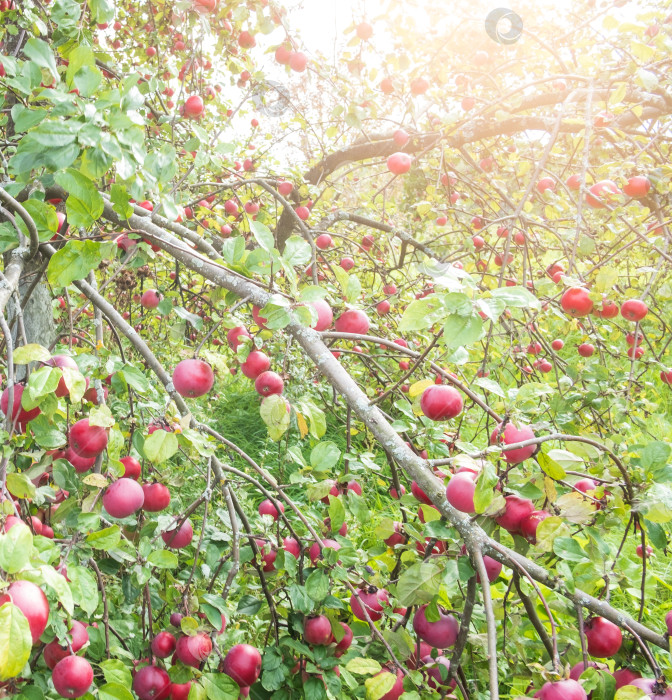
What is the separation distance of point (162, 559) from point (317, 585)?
309mm

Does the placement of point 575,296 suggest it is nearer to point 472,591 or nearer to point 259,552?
point 472,591

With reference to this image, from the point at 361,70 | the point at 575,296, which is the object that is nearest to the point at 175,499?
the point at 575,296

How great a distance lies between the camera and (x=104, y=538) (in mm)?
966

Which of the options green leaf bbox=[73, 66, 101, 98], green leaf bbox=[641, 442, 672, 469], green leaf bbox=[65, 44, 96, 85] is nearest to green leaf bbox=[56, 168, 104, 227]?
green leaf bbox=[73, 66, 101, 98]

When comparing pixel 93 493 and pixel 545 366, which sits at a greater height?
pixel 93 493

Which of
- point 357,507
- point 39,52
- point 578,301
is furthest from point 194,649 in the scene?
point 578,301

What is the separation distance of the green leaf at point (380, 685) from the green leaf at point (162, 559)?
1.39 ft

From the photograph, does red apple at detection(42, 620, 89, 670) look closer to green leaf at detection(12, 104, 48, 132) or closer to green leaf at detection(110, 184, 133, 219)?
green leaf at detection(110, 184, 133, 219)

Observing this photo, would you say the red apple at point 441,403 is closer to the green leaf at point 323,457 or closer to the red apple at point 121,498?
the green leaf at point 323,457

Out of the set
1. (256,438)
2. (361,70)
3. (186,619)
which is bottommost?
(256,438)

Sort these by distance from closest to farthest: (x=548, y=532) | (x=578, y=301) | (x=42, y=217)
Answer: (x=548, y=532) < (x=42, y=217) < (x=578, y=301)

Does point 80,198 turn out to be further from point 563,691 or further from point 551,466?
point 563,691

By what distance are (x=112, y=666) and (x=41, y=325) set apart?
1.82 m

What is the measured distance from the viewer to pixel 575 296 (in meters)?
1.77
